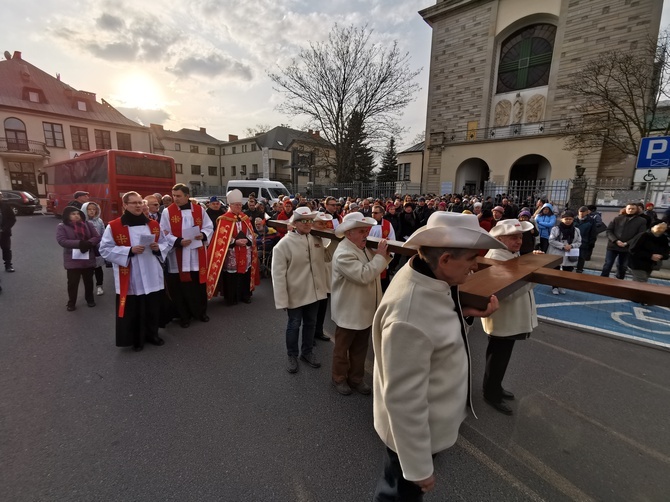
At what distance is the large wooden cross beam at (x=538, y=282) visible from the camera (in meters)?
1.40

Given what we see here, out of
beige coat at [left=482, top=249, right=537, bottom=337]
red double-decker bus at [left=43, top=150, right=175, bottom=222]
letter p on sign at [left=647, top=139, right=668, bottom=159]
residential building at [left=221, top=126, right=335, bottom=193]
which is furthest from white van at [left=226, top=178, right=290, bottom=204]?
residential building at [left=221, top=126, right=335, bottom=193]

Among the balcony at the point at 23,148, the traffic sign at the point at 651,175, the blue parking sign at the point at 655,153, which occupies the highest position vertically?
the balcony at the point at 23,148

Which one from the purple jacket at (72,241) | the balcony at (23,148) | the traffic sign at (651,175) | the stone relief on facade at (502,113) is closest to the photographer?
the purple jacket at (72,241)

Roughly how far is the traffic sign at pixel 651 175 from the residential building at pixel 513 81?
12490 millimetres

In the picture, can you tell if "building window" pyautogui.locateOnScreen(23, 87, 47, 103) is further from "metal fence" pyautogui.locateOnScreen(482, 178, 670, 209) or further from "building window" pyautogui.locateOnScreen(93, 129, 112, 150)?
"metal fence" pyautogui.locateOnScreen(482, 178, 670, 209)

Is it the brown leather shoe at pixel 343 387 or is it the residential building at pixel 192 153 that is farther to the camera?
the residential building at pixel 192 153

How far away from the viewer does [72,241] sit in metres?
5.36

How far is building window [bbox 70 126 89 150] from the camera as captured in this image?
1345 inches

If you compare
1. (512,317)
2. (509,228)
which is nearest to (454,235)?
(509,228)

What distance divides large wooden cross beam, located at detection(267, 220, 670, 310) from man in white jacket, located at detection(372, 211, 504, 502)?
142mm

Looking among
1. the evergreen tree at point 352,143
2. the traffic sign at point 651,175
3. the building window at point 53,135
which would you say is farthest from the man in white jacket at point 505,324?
the building window at point 53,135

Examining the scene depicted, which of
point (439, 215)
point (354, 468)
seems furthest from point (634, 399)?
point (439, 215)

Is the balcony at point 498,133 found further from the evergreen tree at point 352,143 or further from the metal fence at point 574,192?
the evergreen tree at point 352,143

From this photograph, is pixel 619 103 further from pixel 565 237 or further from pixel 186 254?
pixel 186 254
